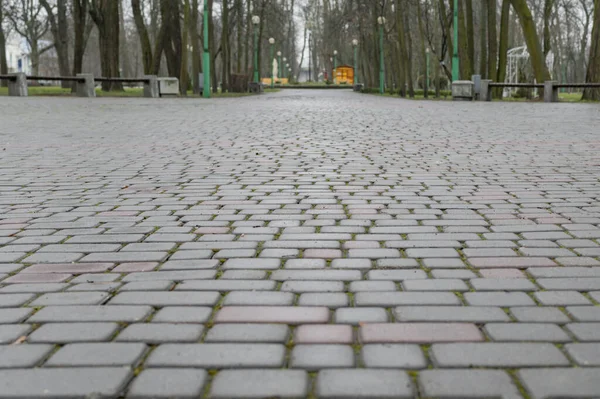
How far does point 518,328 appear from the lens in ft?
9.07

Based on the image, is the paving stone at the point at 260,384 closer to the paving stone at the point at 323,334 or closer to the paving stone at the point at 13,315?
the paving stone at the point at 323,334

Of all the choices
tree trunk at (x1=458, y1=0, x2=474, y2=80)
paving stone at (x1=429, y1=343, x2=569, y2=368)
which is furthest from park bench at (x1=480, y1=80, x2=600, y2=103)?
paving stone at (x1=429, y1=343, x2=569, y2=368)

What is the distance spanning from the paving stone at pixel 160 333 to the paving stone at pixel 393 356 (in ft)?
2.07

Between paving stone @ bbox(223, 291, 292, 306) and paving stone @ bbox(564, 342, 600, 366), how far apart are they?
1.12m

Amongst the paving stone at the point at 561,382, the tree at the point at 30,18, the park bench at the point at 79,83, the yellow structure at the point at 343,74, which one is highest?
the tree at the point at 30,18

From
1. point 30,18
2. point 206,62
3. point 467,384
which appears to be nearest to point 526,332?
point 467,384

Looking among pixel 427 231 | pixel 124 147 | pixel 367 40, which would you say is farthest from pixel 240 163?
pixel 367 40

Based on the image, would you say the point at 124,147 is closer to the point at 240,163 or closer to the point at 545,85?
the point at 240,163

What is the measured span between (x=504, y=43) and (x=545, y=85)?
2.74 m

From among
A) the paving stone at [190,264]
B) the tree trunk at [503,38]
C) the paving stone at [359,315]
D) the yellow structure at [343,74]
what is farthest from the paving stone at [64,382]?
the yellow structure at [343,74]

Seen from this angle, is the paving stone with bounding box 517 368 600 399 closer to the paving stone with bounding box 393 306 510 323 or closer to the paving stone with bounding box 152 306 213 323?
the paving stone with bounding box 393 306 510 323

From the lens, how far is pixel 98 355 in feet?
8.21

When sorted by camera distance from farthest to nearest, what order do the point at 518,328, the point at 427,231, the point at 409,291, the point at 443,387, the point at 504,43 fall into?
the point at 504,43
the point at 427,231
the point at 409,291
the point at 518,328
the point at 443,387

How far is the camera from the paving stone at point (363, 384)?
7.18 ft
